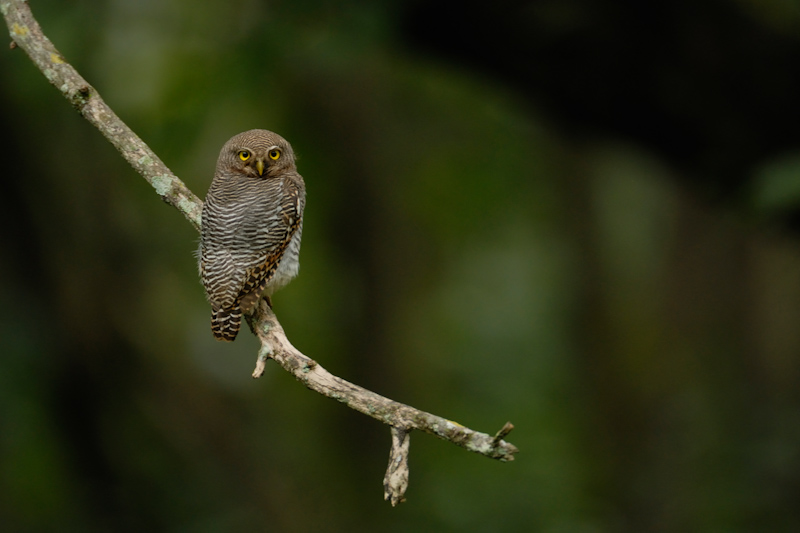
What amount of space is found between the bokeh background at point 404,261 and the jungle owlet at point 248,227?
125cm

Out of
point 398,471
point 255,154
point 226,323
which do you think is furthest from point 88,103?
point 398,471

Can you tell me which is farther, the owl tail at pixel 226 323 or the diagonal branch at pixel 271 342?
the owl tail at pixel 226 323

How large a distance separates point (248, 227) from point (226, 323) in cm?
50

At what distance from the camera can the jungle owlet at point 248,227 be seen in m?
3.86

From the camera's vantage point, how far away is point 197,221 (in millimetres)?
3979

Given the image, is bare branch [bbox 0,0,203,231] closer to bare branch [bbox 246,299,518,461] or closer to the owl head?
the owl head

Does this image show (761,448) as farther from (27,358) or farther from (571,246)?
(27,358)

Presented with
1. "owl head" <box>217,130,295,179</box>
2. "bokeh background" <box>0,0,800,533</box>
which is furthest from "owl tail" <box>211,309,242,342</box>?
"bokeh background" <box>0,0,800,533</box>

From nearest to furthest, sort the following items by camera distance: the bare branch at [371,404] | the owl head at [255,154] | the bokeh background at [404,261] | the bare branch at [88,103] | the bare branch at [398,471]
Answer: the bare branch at [371,404]
the bare branch at [398,471]
the bare branch at [88,103]
the owl head at [255,154]
the bokeh background at [404,261]

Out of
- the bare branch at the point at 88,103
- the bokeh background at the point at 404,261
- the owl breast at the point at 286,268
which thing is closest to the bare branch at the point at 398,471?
the owl breast at the point at 286,268

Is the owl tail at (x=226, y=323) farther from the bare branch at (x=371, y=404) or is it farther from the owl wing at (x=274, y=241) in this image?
the bare branch at (x=371, y=404)

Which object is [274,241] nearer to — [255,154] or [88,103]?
[255,154]

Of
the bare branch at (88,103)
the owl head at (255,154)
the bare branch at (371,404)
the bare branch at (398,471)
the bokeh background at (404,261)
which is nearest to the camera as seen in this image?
the bare branch at (371,404)

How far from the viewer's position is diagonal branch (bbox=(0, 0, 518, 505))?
8.13 feet
